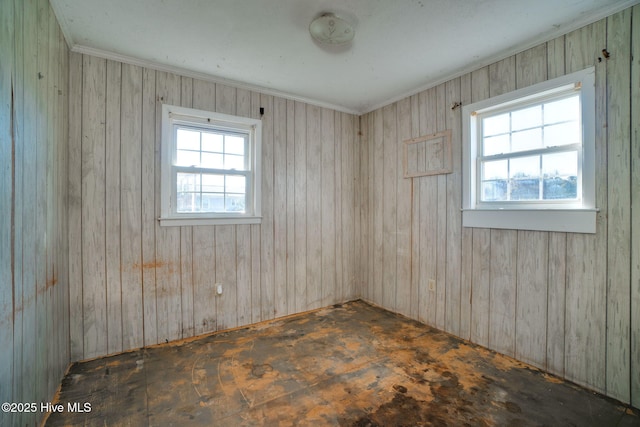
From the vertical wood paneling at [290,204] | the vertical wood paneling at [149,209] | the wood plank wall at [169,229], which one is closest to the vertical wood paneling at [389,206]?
the wood plank wall at [169,229]

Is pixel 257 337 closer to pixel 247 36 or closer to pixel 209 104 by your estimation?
pixel 209 104

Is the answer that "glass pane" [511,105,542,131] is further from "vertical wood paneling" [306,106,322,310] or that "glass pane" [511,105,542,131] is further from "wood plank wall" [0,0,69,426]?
"wood plank wall" [0,0,69,426]

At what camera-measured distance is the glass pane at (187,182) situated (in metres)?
2.78

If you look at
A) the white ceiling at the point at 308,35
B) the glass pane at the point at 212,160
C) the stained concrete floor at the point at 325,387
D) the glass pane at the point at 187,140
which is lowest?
the stained concrete floor at the point at 325,387

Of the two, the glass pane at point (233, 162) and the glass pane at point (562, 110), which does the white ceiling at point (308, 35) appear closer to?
the glass pane at point (562, 110)

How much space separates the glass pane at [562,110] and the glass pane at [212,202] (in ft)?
9.81

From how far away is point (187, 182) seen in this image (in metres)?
2.81

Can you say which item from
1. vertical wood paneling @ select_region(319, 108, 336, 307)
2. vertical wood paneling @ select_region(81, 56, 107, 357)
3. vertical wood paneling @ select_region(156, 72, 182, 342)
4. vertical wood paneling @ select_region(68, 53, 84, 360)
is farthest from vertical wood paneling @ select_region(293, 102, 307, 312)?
vertical wood paneling @ select_region(68, 53, 84, 360)

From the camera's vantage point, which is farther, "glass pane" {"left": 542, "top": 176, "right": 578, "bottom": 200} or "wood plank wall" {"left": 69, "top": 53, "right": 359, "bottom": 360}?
"wood plank wall" {"left": 69, "top": 53, "right": 359, "bottom": 360}

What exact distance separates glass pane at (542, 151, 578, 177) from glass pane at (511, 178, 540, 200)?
11cm

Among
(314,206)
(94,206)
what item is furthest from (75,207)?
(314,206)

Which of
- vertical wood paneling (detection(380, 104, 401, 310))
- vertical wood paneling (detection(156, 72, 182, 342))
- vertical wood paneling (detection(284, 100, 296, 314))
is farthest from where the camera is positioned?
vertical wood paneling (detection(380, 104, 401, 310))

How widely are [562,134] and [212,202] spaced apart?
309 cm

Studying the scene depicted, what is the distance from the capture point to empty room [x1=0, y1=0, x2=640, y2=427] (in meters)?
1.74
